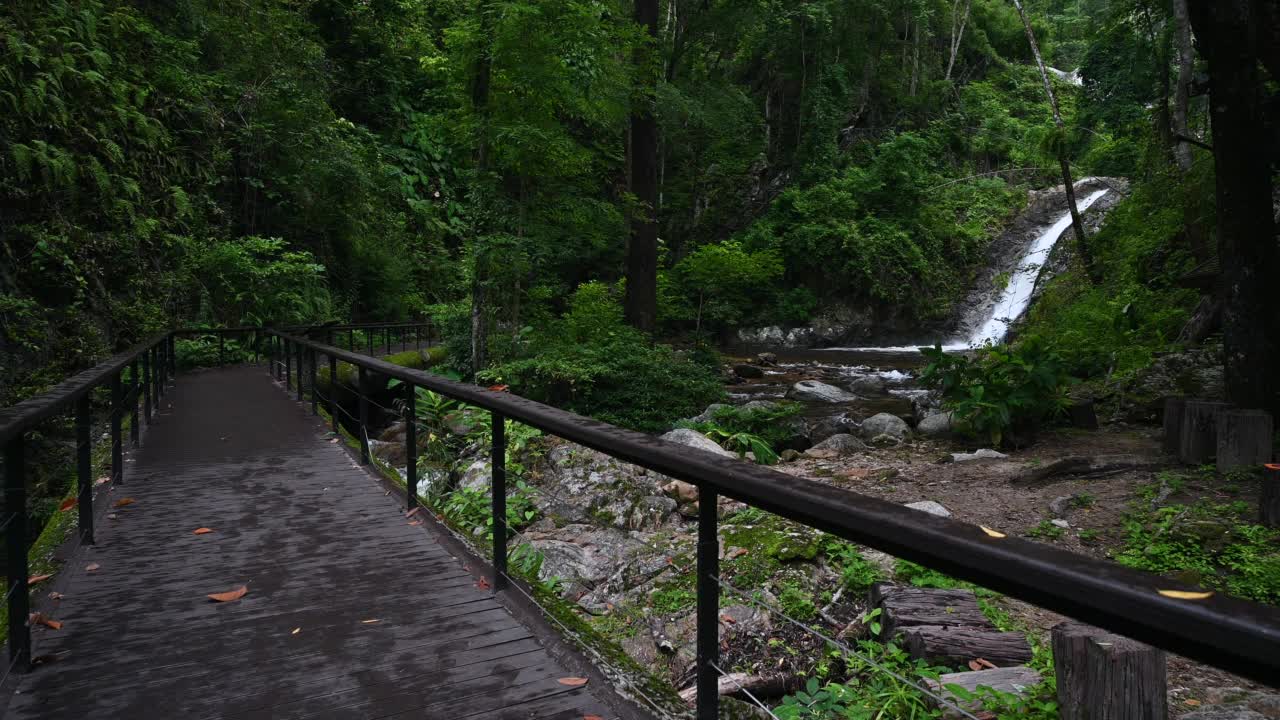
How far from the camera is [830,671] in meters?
4.10

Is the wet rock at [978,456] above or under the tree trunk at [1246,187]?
under

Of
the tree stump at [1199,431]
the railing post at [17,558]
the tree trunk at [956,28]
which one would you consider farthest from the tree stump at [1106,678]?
the tree trunk at [956,28]

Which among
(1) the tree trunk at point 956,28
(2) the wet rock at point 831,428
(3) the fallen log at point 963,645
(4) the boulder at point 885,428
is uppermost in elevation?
(1) the tree trunk at point 956,28

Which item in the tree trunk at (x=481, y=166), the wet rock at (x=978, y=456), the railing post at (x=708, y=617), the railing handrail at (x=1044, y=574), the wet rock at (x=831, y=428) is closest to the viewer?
the railing handrail at (x=1044, y=574)

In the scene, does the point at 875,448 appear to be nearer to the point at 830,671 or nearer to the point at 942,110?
the point at 830,671

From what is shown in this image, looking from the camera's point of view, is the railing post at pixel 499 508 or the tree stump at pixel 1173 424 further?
the tree stump at pixel 1173 424

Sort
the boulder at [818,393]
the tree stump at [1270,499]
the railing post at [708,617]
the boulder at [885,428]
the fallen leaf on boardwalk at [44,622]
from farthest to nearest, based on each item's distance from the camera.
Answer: the boulder at [818,393] < the boulder at [885,428] < the tree stump at [1270,499] < the fallen leaf on boardwalk at [44,622] < the railing post at [708,617]

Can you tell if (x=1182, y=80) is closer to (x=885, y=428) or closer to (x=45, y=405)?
(x=885, y=428)

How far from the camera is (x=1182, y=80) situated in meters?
12.2

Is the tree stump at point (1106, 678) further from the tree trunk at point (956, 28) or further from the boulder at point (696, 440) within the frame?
the tree trunk at point (956, 28)

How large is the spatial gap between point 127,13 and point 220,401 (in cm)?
1014

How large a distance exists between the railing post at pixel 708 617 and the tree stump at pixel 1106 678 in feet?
5.47

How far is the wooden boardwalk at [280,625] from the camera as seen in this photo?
2.62 meters

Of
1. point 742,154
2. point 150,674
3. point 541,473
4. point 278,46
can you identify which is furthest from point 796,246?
point 150,674
